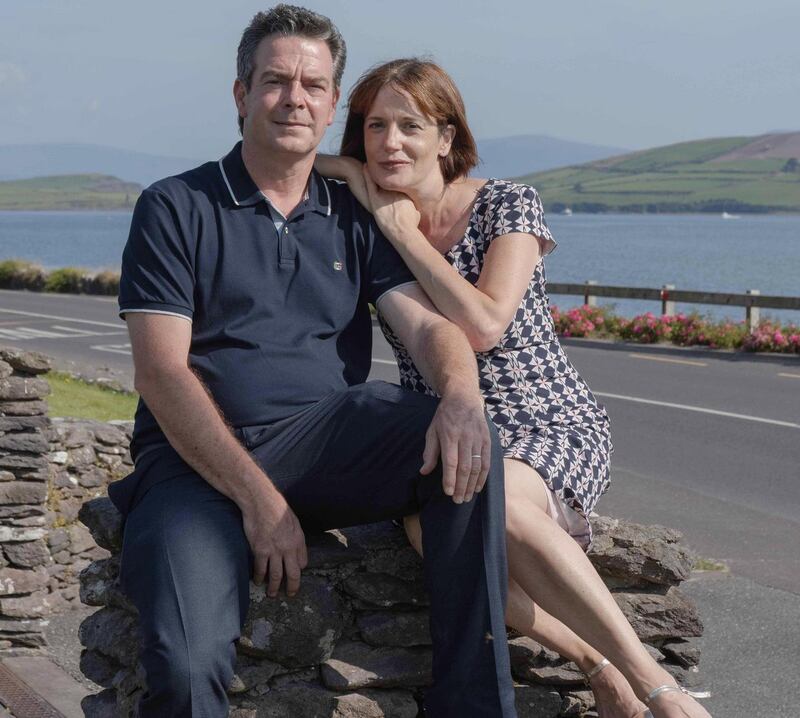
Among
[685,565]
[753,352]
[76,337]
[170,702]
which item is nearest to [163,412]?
[170,702]

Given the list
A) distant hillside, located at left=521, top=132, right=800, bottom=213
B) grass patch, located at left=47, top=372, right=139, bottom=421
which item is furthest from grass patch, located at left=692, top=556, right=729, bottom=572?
distant hillside, located at left=521, top=132, right=800, bottom=213

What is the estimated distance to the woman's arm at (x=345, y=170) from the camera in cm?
397

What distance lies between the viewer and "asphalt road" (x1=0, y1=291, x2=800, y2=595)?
8.21m

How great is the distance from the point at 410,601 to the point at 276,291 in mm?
974

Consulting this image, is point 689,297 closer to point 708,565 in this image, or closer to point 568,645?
point 708,565

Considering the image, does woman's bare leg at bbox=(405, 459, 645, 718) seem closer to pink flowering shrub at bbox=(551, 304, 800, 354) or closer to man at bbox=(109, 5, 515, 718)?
man at bbox=(109, 5, 515, 718)

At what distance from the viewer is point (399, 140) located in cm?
399

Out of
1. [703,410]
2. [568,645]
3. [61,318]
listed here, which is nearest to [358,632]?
[568,645]

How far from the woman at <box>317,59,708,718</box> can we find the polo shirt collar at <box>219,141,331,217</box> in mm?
141

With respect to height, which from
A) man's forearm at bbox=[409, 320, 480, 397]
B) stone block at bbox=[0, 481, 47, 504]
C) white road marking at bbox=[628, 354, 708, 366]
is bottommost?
white road marking at bbox=[628, 354, 708, 366]

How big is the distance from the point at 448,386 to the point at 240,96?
119cm

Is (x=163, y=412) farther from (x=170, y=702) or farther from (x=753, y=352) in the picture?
(x=753, y=352)

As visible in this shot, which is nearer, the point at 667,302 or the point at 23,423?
the point at 23,423

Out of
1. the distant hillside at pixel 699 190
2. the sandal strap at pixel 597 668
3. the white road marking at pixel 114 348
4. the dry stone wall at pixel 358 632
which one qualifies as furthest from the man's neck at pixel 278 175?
the distant hillside at pixel 699 190
